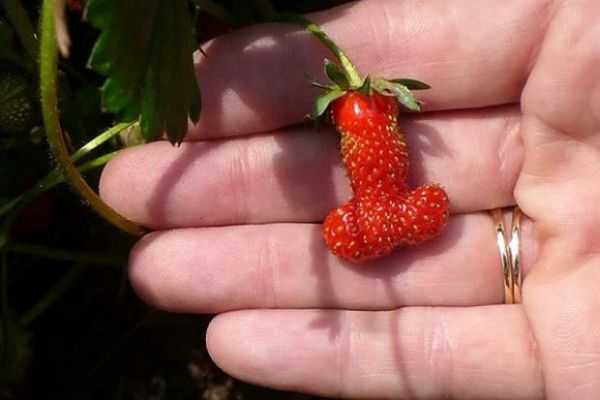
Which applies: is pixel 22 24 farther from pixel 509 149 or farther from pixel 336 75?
pixel 509 149

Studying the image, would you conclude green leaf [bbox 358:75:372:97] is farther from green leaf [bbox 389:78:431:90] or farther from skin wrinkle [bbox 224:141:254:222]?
skin wrinkle [bbox 224:141:254:222]

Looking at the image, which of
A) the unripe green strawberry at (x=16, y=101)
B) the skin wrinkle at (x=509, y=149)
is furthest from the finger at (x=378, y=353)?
the unripe green strawberry at (x=16, y=101)

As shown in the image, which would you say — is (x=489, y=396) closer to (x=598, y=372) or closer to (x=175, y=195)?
(x=598, y=372)

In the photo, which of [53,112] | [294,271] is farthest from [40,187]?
[294,271]

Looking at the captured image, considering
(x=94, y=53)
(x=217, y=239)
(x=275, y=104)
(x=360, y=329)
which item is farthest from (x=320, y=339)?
(x=94, y=53)

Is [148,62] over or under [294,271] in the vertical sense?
over

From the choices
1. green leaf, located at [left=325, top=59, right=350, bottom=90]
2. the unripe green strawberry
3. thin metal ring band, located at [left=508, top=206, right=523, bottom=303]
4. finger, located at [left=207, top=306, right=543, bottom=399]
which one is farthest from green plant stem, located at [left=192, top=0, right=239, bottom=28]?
thin metal ring band, located at [left=508, top=206, right=523, bottom=303]
